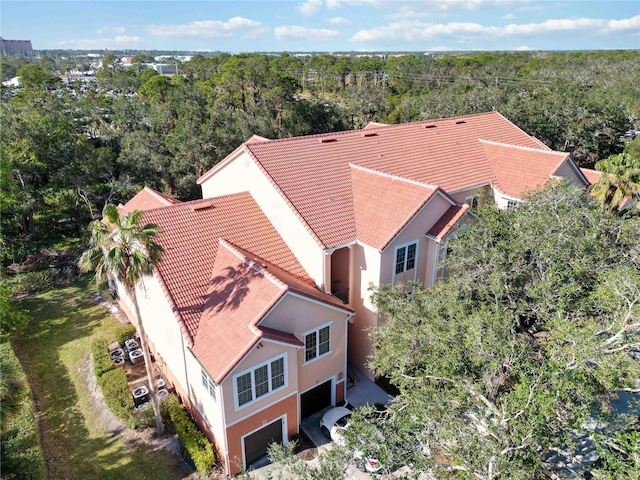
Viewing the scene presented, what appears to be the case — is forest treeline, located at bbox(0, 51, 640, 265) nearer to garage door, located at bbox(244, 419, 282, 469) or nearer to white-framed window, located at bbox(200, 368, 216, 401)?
white-framed window, located at bbox(200, 368, 216, 401)

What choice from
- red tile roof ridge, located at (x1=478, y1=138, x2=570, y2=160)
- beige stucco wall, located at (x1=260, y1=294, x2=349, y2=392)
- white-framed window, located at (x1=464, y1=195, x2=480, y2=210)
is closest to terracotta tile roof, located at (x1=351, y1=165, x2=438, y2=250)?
beige stucco wall, located at (x1=260, y1=294, x2=349, y2=392)

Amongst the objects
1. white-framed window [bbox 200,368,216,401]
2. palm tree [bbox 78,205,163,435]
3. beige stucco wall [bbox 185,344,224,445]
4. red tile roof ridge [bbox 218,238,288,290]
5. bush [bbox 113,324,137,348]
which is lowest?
bush [bbox 113,324,137,348]

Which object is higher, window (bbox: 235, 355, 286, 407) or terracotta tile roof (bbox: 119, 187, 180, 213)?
terracotta tile roof (bbox: 119, 187, 180, 213)

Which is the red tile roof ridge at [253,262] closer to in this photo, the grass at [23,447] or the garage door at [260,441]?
the garage door at [260,441]

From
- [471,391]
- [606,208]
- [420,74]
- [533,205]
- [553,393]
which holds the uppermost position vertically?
[420,74]

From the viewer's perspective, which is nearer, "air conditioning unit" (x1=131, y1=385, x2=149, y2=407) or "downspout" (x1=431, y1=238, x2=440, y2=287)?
"air conditioning unit" (x1=131, y1=385, x2=149, y2=407)

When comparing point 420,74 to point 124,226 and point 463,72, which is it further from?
point 124,226

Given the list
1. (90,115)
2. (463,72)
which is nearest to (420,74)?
(463,72)
